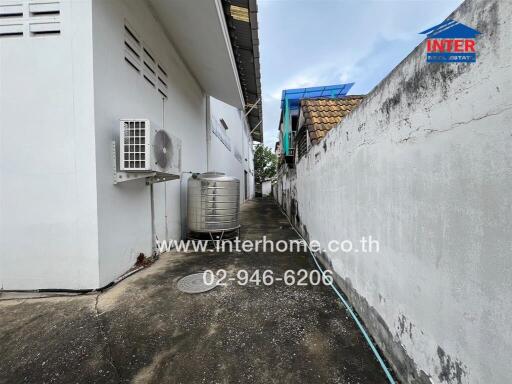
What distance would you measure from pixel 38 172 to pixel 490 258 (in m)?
3.87

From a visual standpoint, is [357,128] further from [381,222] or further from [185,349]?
[185,349]

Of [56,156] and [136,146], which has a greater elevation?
[136,146]

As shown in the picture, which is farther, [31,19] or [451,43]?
[31,19]

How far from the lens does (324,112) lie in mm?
4465

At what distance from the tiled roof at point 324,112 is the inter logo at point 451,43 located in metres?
2.65

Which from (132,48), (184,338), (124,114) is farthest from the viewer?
(132,48)

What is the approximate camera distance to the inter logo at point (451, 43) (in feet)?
3.08

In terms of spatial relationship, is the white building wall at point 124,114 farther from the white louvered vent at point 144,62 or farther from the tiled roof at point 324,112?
the tiled roof at point 324,112

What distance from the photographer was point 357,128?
208 cm

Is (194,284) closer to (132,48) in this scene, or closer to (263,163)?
(132,48)

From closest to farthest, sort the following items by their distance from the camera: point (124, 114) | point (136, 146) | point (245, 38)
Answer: point (136, 146) → point (124, 114) → point (245, 38)

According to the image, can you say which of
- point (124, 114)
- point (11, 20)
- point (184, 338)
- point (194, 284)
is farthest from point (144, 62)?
point (184, 338)

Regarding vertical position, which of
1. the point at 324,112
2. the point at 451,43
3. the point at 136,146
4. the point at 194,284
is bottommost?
the point at 194,284

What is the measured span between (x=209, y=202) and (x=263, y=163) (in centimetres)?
2331
